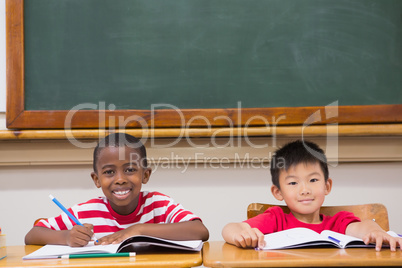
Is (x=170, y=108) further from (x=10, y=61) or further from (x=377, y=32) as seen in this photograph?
(x=377, y=32)

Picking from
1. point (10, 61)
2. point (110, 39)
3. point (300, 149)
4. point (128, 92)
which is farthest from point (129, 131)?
point (300, 149)

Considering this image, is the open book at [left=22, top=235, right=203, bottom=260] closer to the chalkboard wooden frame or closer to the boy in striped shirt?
the boy in striped shirt

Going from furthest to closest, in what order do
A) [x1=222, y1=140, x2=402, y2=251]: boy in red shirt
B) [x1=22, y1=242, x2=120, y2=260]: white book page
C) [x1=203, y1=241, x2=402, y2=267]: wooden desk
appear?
[x1=222, y1=140, x2=402, y2=251]: boy in red shirt → [x1=22, y1=242, x2=120, y2=260]: white book page → [x1=203, y1=241, x2=402, y2=267]: wooden desk

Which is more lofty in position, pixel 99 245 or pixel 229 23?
pixel 229 23

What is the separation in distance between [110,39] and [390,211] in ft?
4.68

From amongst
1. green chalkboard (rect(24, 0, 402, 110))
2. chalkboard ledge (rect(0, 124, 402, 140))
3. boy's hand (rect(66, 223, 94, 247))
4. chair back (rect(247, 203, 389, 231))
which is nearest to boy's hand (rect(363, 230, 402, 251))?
chair back (rect(247, 203, 389, 231))

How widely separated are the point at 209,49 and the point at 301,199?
2.66 feet

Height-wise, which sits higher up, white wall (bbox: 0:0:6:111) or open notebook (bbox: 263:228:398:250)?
white wall (bbox: 0:0:6:111)

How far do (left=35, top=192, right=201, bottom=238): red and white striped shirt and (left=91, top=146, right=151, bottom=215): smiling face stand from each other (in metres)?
0.03

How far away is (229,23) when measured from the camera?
1.92 metres

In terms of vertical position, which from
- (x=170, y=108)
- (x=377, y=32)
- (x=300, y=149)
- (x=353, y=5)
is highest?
(x=353, y=5)

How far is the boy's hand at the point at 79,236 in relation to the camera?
1149mm

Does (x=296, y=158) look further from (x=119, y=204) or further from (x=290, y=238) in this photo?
(x=119, y=204)

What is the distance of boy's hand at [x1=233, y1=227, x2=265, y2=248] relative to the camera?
1.07m
